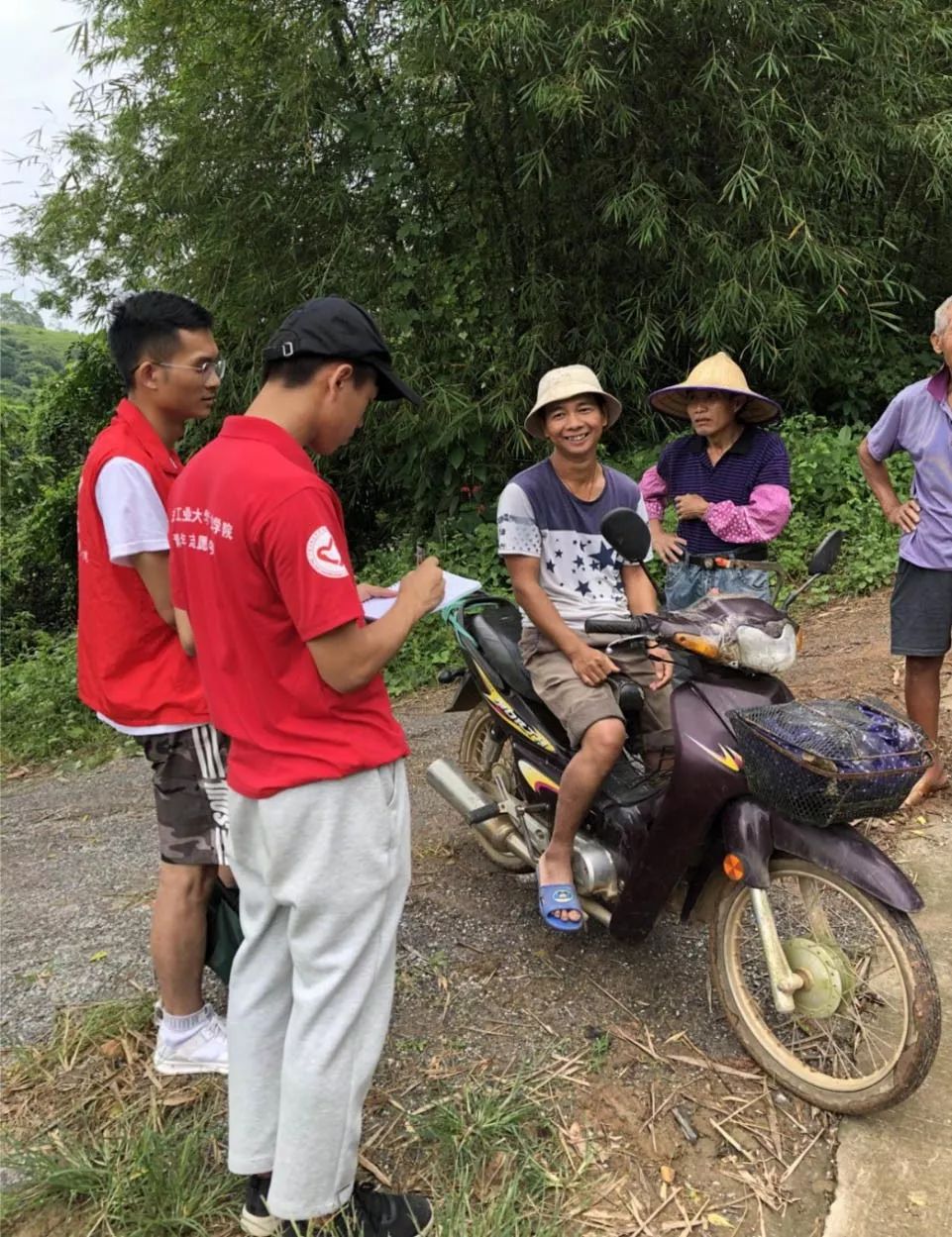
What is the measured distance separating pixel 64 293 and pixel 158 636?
7860mm

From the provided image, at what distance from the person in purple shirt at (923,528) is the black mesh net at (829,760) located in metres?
1.36

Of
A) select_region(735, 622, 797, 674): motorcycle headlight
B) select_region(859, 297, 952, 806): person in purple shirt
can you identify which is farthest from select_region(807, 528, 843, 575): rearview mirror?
select_region(859, 297, 952, 806): person in purple shirt

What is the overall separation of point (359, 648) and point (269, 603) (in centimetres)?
18

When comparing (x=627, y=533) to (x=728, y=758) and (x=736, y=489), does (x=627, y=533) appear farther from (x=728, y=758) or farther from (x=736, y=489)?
(x=736, y=489)

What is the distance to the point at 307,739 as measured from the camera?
1.60 metres

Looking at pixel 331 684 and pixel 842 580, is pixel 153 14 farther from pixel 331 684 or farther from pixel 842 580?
pixel 331 684

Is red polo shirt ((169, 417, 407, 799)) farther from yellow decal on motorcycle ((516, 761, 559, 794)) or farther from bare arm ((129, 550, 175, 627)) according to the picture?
yellow decal on motorcycle ((516, 761, 559, 794))

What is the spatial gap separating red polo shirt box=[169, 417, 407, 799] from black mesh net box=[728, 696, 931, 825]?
2.85 ft

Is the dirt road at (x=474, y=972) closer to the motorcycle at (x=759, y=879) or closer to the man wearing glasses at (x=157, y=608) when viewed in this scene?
the motorcycle at (x=759, y=879)

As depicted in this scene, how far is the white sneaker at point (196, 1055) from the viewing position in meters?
2.21

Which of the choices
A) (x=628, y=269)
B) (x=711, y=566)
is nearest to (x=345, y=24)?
(x=628, y=269)

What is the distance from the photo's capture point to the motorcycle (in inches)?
79.3

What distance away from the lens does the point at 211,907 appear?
2234 millimetres

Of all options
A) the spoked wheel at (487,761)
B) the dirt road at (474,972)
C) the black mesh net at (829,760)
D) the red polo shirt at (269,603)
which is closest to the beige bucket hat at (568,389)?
the spoked wheel at (487,761)
